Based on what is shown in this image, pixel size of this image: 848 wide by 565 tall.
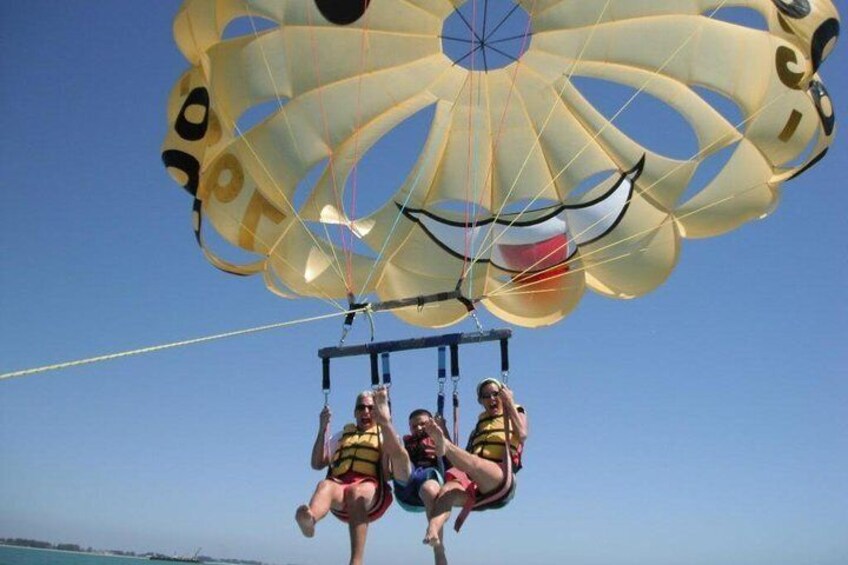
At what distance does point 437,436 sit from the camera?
5.94m

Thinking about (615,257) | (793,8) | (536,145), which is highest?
(793,8)

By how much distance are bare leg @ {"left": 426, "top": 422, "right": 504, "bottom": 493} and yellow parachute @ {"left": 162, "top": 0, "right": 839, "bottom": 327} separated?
167 cm

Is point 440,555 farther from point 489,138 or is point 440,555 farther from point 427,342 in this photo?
point 489,138

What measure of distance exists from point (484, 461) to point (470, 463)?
128 mm

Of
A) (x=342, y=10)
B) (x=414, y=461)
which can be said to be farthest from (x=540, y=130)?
(x=414, y=461)

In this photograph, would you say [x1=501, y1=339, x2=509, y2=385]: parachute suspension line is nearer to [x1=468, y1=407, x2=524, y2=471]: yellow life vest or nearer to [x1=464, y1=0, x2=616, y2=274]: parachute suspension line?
[x1=468, y1=407, x2=524, y2=471]: yellow life vest

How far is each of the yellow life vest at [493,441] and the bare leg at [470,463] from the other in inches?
5.7

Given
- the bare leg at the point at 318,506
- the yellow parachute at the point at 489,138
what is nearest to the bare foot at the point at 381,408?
the bare leg at the point at 318,506

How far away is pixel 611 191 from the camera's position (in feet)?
27.7

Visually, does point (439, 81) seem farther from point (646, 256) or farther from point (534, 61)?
point (646, 256)

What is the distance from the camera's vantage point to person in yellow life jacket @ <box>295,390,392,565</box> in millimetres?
6207

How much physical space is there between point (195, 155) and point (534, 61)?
11.2ft

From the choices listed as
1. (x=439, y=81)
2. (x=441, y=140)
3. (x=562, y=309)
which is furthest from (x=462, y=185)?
(x=562, y=309)

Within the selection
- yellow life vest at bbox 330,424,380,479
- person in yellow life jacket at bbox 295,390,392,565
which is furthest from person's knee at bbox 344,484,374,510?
yellow life vest at bbox 330,424,380,479
